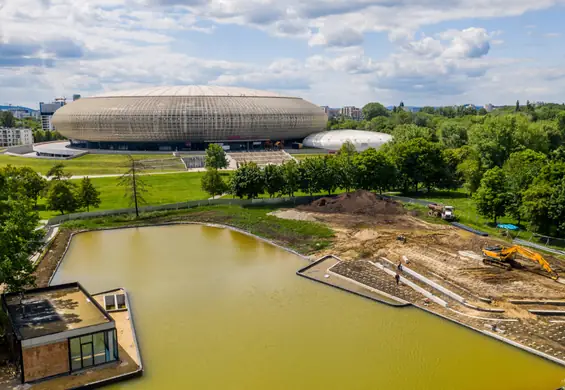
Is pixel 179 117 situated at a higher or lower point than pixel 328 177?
higher

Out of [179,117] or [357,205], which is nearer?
[357,205]

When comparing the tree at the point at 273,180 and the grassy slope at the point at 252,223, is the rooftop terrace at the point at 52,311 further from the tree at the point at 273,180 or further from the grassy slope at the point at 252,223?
the tree at the point at 273,180

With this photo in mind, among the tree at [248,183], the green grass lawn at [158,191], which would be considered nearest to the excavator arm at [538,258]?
the tree at [248,183]

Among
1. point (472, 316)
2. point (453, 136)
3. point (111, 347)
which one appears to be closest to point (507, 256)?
point (472, 316)

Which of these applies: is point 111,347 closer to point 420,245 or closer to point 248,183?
point 420,245

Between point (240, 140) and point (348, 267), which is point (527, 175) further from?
point (240, 140)

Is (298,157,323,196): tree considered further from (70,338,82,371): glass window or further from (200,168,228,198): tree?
(70,338,82,371): glass window
